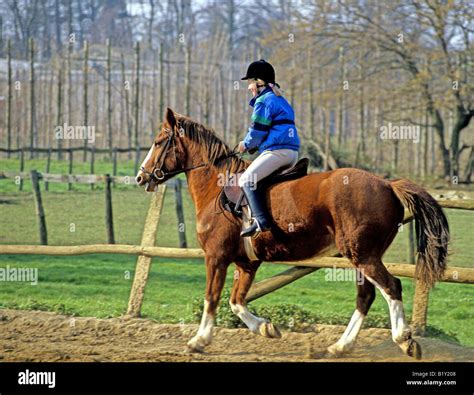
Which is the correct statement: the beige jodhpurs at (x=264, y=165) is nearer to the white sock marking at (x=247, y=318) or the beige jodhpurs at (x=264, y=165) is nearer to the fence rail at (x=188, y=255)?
the fence rail at (x=188, y=255)

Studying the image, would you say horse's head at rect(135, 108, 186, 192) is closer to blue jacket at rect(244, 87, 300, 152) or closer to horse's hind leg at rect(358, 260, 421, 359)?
blue jacket at rect(244, 87, 300, 152)

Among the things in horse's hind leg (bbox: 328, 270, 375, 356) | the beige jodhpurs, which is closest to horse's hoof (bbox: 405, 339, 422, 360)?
horse's hind leg (bbox: 328, 270, 375, 356)

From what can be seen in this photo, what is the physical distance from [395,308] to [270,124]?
1.96 metres

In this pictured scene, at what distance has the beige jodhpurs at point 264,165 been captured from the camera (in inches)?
309

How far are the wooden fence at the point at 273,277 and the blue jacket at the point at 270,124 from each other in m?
1.18

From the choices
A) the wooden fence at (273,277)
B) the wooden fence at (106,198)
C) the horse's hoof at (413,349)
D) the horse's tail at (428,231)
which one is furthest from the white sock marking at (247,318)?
the wooden fence at (106,198)

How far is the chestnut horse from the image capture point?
745 cm

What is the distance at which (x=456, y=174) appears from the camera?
2547 cm

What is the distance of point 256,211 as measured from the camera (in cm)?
777

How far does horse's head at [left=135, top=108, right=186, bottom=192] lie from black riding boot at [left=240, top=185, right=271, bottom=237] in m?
0.99

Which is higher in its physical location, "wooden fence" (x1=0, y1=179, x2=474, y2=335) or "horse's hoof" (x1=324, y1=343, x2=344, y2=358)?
"wooden fence" (x1=0, y1=179, x2=474, y2=335)

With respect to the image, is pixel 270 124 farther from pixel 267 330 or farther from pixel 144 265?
pixel 144 265

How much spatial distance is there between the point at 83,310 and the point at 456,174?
17395 mm
